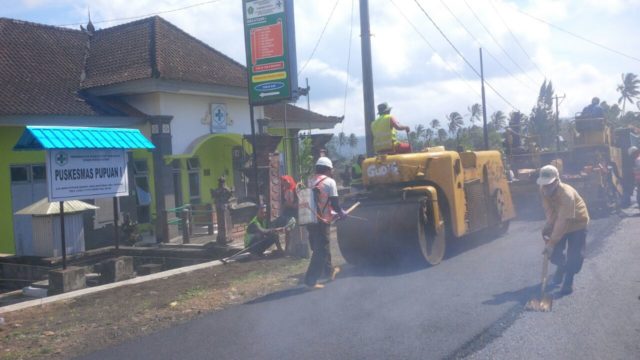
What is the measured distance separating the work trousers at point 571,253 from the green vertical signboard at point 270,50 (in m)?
6.94

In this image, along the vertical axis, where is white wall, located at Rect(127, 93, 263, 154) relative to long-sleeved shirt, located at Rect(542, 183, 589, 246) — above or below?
above

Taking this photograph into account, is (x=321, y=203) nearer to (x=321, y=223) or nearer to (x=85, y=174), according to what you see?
(x=321, y=223)

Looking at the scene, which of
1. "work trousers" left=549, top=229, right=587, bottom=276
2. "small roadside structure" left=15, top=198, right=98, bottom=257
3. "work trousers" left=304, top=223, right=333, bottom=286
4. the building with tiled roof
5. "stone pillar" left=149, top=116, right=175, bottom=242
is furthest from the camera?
"stone pillar" left=149, top=116, right=175, bottom=242

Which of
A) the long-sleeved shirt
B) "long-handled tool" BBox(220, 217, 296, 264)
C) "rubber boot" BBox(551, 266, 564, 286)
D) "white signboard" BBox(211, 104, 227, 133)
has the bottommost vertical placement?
"rubber boot" BBox(551, 266, 564, 286)

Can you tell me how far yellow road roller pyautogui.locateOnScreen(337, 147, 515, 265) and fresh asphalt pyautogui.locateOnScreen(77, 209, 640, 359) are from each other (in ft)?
1.34

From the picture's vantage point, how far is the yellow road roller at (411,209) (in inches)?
386

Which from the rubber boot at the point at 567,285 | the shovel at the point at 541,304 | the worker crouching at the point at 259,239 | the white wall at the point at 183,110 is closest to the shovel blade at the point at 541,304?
the shovel at the point at 541,304

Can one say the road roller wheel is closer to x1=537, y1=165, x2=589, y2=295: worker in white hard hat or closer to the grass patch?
x1=537, y1=165, x2=589, y2=295: worker in white hard hat

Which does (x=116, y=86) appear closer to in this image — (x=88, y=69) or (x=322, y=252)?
(x=88, y=69)

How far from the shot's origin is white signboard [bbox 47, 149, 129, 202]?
416 inches

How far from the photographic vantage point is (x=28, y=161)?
17109 mm

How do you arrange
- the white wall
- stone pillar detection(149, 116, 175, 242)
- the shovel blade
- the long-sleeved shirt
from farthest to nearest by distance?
the white wall → stone pillar detection(149, 116, 175, 242) → the long-sleeved shirt → the shovel blade

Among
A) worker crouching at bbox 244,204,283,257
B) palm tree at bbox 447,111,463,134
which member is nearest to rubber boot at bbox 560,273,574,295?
worker crouching at bbox 244,204,283,257

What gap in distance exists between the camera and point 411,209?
9797mm
